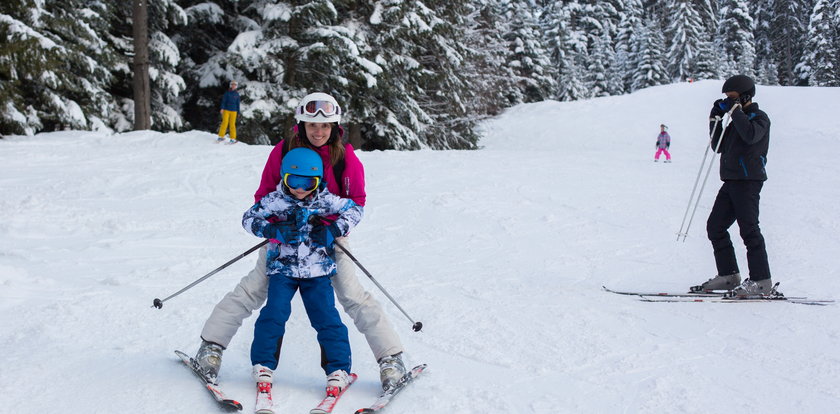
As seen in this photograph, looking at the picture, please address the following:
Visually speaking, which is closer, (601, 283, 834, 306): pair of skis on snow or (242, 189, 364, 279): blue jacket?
(242, 189, 364, 279): blue jacket

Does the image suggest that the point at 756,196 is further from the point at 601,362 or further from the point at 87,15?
the point at 87,15

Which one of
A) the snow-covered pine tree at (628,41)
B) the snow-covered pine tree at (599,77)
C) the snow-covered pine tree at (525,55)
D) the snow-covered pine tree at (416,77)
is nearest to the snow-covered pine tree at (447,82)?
the snow-covered pine tree at (416,77)

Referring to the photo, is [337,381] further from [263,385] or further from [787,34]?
[787,34]

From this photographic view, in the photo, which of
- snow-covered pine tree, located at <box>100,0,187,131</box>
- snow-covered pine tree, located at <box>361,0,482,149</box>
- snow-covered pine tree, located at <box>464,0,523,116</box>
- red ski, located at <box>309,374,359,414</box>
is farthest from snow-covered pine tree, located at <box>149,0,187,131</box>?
red ski, located at <box>309,374,359,414</box>

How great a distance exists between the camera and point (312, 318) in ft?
10.9

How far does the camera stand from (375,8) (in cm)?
1898

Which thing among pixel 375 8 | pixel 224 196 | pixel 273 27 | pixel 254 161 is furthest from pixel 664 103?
pixel 224 196

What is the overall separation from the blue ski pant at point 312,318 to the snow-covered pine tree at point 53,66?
1314 cm

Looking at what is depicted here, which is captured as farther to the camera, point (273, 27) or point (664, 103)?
point (664, 103)

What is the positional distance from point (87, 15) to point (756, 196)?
51.6 feet

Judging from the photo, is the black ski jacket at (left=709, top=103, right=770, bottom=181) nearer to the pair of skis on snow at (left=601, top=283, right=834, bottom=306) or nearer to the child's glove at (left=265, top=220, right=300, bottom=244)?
the pair of skis on snow at (left=601, top=283, right=834, bottom=306)

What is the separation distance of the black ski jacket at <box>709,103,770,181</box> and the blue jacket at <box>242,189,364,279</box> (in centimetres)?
355

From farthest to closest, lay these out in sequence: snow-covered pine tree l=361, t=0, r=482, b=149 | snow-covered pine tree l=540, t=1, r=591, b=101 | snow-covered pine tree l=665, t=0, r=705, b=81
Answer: snow-covered pine tree l=665, t=0, r=705, b=81 → snow-covered pine tree l=540, t=1, r=591, b=101 → snow-covered pine tree l=361, t=0, r=482, b=149

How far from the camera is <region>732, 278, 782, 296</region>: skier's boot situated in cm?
514
